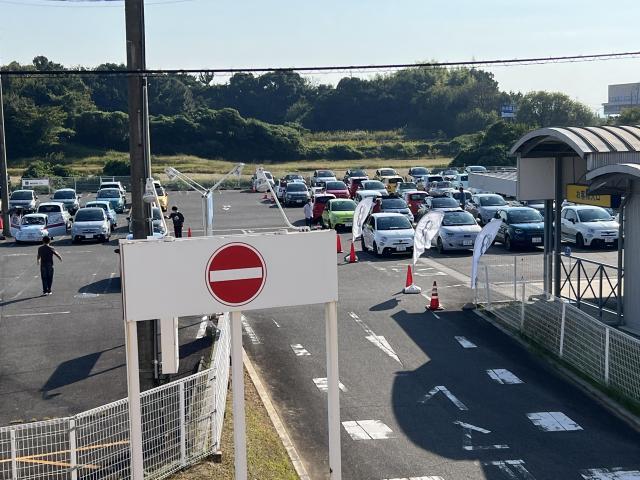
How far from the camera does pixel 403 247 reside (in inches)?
1233

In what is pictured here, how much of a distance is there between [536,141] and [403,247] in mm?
10151

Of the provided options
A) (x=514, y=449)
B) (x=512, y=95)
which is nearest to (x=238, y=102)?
(x=512, y=95)

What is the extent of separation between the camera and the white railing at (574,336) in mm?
15094

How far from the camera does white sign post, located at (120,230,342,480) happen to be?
27.3 feet

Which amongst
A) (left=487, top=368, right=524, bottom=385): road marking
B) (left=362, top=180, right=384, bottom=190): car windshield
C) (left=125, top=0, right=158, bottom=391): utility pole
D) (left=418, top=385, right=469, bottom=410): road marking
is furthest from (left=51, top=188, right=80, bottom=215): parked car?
(left=418, top=385, right=469, bottom=410): road marking

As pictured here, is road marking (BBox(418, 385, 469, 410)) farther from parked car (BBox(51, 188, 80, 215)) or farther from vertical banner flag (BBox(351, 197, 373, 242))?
parked car (BBox(51, 188, 80, 215))

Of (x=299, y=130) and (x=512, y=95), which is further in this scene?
(x=512, y=95)

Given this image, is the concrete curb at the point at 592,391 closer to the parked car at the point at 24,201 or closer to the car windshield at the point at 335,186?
the car windshield at the point at 335,186

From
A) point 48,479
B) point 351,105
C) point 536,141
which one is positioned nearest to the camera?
point 48,479

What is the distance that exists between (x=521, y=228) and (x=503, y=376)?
55.3ft

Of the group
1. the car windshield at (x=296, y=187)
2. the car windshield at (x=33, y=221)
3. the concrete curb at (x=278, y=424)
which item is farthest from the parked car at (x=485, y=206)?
the concrete curb at (x=278, y=424)

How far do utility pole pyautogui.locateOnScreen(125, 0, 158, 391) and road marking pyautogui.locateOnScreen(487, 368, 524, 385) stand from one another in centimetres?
596

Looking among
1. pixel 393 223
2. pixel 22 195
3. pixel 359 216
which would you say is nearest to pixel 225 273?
pixel 359 216

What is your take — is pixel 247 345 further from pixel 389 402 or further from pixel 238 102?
pixel 238 102
